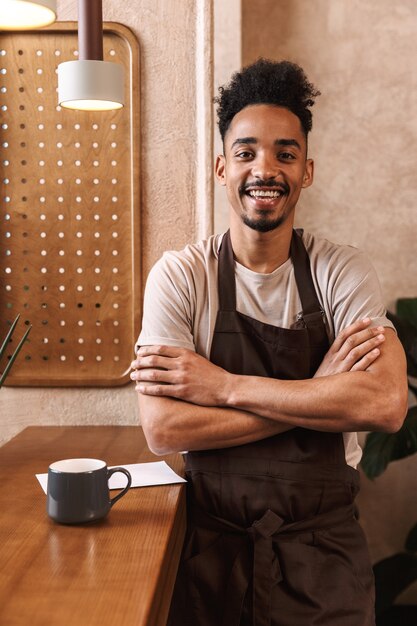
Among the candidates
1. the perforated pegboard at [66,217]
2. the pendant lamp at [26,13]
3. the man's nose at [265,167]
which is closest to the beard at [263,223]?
the man's nose at [265,167]

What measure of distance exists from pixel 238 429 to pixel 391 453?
4.00 ft

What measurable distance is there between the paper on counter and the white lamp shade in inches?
33.3

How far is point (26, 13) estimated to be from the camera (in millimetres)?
1317

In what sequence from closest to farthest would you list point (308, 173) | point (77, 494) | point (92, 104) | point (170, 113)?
point (77, 494) < point (92, 104) < point (308, 173) < point (170, 113)

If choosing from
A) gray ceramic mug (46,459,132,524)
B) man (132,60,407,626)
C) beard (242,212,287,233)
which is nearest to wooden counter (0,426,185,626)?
gray ceramic mug (46,459,132,524)

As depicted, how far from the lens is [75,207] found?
93.8 inches

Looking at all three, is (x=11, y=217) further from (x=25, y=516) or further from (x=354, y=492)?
(x=354, y=492)

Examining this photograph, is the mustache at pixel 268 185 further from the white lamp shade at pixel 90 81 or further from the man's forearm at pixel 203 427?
the man's forearm at pixel 203 427

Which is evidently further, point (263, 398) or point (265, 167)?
point (265, 167)

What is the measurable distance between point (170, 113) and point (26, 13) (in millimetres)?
1071

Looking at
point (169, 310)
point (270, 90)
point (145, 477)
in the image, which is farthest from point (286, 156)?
point (145, 477)

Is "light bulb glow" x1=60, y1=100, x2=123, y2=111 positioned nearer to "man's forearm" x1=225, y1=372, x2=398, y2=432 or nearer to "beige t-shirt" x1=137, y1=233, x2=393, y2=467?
"beige t-shirt" x1=137, y1=233, x2=393, y2=467

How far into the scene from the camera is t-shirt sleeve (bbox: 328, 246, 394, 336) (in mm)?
1854

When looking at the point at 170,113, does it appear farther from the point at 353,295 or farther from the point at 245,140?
the point at 353,295
